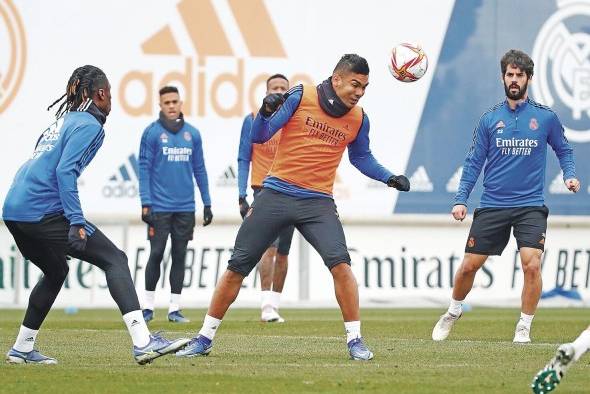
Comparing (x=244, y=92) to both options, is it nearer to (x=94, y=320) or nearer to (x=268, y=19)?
(x=268, y=19)

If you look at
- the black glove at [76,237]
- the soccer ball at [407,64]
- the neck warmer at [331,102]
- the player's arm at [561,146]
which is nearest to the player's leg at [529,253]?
the player's arm at [561,146]

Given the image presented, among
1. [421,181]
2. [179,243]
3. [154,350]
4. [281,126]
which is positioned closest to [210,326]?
[154,350]

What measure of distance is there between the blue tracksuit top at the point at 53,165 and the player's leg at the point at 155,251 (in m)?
6.49

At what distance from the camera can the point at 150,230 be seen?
16.9m

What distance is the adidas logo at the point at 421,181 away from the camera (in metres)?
21.8

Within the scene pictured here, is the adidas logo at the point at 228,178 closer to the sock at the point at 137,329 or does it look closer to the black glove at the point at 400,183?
the black glove at the point at 400,183

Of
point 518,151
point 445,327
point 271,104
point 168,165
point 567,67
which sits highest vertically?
point 567,67

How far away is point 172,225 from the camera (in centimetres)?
1692

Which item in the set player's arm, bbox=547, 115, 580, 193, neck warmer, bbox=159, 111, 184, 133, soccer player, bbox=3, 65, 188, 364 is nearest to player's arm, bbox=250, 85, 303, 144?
soccer player, bbox=3, 65, 188, 364

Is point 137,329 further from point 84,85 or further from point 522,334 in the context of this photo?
point 522,334

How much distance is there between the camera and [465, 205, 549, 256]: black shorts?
1288 cm

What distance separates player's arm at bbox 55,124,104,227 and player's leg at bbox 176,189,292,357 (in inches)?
57.0

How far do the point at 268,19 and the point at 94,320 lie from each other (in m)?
6.16

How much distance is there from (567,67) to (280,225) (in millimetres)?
12623
